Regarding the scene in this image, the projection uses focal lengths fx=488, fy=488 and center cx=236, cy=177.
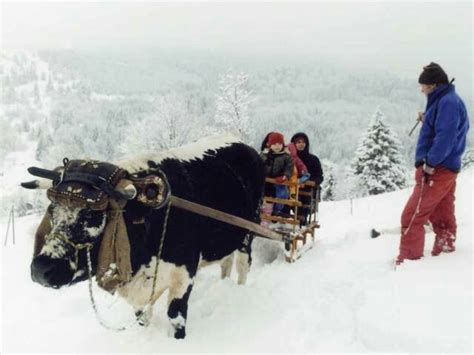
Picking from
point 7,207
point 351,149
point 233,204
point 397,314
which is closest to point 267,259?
point 233,204

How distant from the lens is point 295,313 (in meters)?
5.04

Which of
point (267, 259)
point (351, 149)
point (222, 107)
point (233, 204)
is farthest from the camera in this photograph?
point (351, 149)

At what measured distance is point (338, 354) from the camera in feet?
13.8

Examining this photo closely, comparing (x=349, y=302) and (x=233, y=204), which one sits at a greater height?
(x=233, y=204)

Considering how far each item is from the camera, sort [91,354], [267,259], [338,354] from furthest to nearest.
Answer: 1. [267,259]
2. [91,354]
3. [338,354]

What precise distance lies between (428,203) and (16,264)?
7.08 m

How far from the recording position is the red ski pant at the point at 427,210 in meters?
5.98

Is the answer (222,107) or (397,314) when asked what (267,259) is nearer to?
(397,314)

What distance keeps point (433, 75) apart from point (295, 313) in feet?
10.8

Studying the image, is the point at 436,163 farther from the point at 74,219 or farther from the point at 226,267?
the point at 74,219

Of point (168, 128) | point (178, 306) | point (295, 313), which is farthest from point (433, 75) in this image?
point (168, 128)

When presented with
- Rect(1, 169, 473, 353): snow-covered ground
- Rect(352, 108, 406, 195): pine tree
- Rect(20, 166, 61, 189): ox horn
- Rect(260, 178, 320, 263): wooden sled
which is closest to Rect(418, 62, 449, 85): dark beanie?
Rect(1, 169, 473, 353): snow-covered ground

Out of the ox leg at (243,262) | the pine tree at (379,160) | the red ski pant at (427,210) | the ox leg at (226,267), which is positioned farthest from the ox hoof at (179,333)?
the pine tree at (379,160)

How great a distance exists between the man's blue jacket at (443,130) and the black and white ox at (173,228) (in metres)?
2.21
